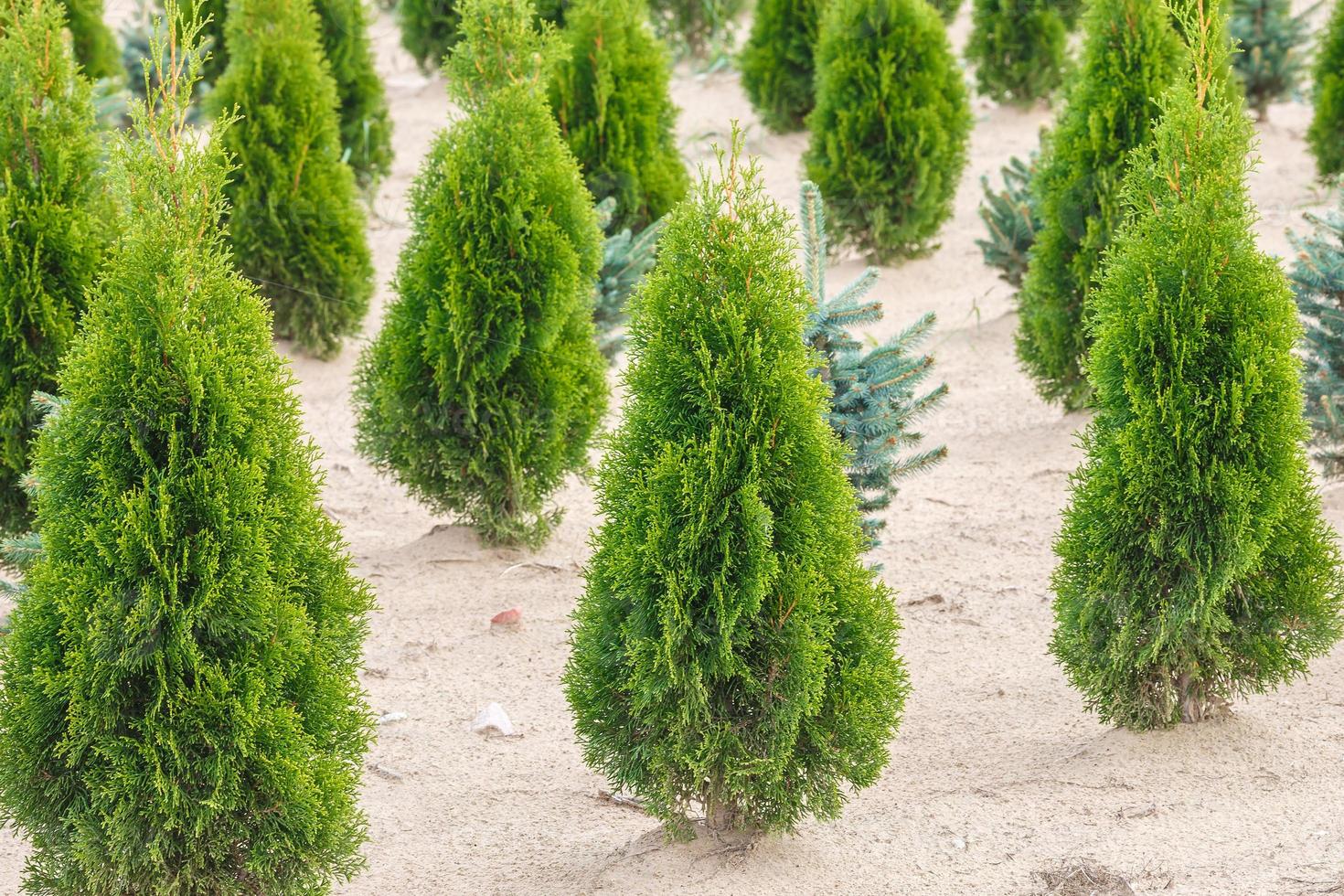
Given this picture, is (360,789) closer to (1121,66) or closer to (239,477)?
(239,477)

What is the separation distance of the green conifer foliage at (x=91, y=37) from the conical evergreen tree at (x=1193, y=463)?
10.0 meters

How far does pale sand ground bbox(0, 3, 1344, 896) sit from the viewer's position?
4.90 metres

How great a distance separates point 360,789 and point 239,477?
1.85 meters

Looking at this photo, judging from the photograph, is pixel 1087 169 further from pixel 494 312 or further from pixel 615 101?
pixel 494 312

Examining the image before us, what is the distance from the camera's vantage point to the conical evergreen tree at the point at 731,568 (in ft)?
14.7

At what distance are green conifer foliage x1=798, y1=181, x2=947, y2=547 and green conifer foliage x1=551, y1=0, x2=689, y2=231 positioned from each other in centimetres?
346

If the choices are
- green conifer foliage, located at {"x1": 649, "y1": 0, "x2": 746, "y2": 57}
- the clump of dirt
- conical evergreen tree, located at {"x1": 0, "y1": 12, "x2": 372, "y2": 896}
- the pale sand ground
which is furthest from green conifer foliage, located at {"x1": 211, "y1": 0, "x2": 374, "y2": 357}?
green conifer foliage, located at {"x1": 649, "y1": 0, "x2": 746, "y2": 57}

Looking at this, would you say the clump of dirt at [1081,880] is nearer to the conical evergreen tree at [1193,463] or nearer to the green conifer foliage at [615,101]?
the conical evergreen tree at [1193,463]

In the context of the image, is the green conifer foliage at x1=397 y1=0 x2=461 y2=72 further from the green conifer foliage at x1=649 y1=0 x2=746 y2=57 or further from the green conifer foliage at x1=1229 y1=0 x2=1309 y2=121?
the green conifer foliage at x1=1229 y1=0 x2=1309 y2=121

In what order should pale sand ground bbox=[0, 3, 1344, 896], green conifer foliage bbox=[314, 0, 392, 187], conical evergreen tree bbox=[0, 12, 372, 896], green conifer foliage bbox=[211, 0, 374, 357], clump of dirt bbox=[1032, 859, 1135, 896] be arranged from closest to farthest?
conical evergreen tree bbox=[0, 12, 372, 896]
clump of dirt bbox=[1032, 859, 1135, 896]
pale sand ground bbox=[0, 3, 1344, 896]
green conifer foliage bbox=[211, 0, 374, 357]
green conifer foliage bbox=[314, 0, 392, 187]

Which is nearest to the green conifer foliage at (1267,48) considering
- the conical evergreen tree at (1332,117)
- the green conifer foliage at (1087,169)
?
the conical evergreen tree at (1332,117)

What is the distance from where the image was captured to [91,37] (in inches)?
517

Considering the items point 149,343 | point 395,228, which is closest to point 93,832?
point 149,343

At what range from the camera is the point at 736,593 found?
4.52m
